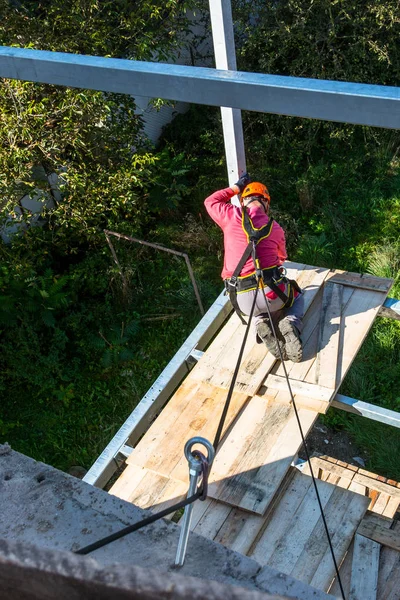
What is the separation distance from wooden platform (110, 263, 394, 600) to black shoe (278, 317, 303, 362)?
4.0 inches

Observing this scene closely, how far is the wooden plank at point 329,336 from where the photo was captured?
511cm

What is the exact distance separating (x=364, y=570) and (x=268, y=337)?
1.96 m

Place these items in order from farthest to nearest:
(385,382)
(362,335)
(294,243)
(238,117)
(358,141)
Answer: (358,141), (294,243), (385,382), (362,335), (238,117)

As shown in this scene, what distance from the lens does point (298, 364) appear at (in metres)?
5.28

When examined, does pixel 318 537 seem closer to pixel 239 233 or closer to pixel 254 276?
pixel 254 276

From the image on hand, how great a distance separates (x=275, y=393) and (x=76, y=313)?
423cm

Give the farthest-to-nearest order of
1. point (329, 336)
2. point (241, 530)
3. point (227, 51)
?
point (329, 336)
point (241, 530)
point (227, 51)

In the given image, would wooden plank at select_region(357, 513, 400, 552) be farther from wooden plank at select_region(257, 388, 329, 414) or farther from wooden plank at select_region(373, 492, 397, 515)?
→ wooden plank at select_region(373, 492, 397, 515)

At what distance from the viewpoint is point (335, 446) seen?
771 cm

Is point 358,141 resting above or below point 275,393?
below

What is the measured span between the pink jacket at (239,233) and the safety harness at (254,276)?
0.06 metres

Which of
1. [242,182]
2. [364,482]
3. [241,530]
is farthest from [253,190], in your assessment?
[364,482]

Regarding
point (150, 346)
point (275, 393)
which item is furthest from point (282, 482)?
point (150, 346)

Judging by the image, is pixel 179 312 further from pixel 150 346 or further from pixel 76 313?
pixel 76 313
